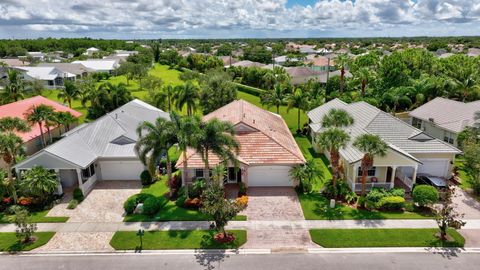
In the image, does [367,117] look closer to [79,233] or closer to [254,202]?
[254,202]

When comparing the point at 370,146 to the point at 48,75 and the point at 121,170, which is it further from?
the point at 48,75

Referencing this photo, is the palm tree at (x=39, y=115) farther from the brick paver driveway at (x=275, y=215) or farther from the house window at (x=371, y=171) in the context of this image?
the house window at (x=371, y=171)

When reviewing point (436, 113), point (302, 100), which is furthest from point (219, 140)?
point (436, 113)

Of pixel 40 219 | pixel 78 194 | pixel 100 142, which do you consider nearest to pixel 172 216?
pixel 78 194

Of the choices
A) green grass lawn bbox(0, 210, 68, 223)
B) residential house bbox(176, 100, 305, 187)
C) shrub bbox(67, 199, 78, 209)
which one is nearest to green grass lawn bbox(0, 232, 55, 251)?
green grass lawn bbox(0, 210, 68, 223)

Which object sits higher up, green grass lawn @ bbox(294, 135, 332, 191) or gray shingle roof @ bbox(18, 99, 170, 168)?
gray shingle roof @ bbox(18, 99, 170, 168)

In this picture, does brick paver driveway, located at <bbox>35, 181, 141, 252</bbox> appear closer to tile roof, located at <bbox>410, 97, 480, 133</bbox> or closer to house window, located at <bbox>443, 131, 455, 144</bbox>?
house window, located at <bbox>443, 131, 455, 144</bbox>

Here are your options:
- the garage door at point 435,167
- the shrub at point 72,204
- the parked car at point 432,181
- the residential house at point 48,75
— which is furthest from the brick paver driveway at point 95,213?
the residential house at point 48,75
